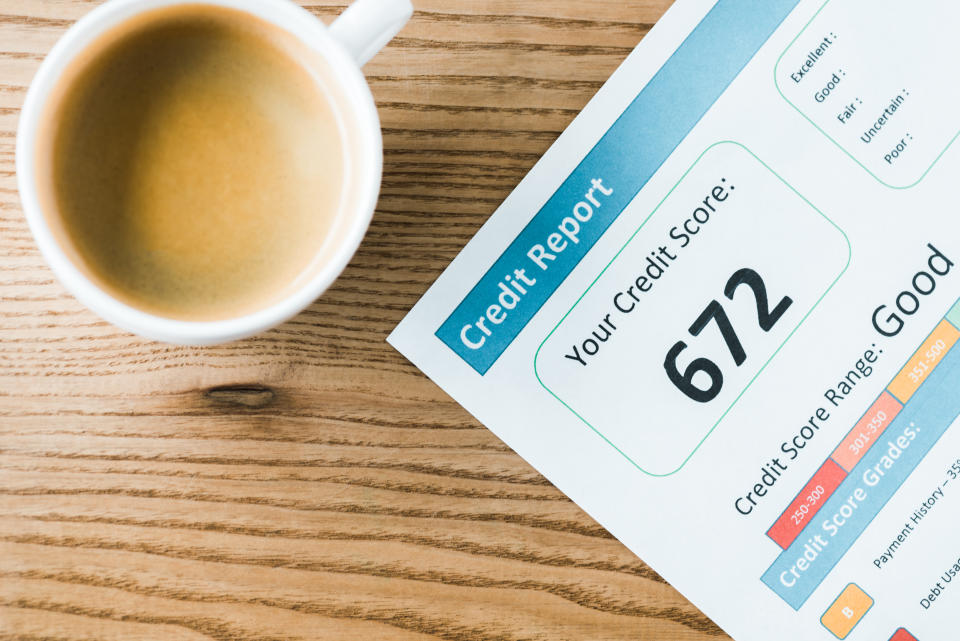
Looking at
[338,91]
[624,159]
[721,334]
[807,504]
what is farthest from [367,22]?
[807,504]

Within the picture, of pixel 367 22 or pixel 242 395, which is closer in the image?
pixel 367 22

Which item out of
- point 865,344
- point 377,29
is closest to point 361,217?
point 377,29

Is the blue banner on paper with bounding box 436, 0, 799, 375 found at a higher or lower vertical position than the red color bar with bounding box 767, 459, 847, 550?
higher

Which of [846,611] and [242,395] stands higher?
[846,611]

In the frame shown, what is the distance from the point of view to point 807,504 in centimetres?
56

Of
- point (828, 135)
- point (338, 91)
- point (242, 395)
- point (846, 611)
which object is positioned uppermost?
point (828, 135)

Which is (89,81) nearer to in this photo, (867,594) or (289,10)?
(289,10)

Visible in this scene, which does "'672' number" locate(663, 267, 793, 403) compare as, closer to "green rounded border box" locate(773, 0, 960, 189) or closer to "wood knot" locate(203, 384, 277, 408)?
"green rounded border box" locate(773, 0, 960, 189)

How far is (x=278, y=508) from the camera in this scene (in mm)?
542

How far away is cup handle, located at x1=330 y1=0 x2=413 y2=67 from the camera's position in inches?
16.9

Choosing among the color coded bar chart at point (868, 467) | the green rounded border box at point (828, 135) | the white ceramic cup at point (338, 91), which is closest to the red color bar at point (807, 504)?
the color coded bar chart at point (868, 467)

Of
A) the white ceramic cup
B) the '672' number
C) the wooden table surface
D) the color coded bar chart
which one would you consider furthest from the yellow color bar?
the white ceramic cup

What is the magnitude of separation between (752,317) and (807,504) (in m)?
0.14

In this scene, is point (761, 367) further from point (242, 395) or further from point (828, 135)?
point (242, 395)
